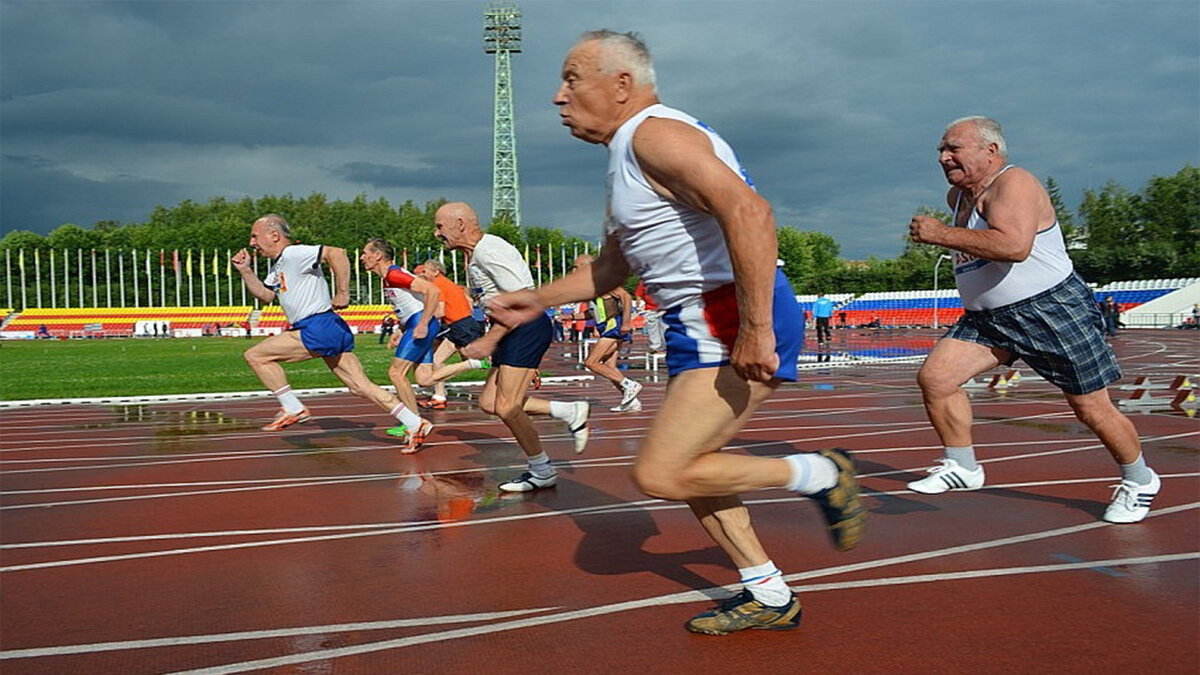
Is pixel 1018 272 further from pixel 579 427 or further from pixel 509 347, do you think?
pixel 579 427

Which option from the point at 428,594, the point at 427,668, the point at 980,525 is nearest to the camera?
the point at 427,668

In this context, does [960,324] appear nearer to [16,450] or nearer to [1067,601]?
[1067,601]

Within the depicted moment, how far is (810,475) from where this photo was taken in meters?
3.21

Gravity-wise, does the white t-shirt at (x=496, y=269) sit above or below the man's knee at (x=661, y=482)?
above

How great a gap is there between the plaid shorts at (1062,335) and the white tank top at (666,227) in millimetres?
2458

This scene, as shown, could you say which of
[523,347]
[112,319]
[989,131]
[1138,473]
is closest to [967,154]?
[989,131]

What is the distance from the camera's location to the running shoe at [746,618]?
3221 mm

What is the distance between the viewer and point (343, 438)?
9.07m

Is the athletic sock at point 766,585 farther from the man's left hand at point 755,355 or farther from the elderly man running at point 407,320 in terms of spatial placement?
the elderly man running at point 407,320

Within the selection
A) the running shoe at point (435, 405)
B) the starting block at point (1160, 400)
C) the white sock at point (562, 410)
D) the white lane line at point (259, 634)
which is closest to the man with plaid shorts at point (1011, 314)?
the white sock at point (562, 410)

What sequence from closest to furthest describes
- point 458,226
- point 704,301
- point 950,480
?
point 704,301
point 950,480
point 458,226

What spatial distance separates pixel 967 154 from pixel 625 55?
2528mm

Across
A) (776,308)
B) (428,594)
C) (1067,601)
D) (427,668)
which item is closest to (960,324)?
(1067,601)

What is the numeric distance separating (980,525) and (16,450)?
27.8 feet
